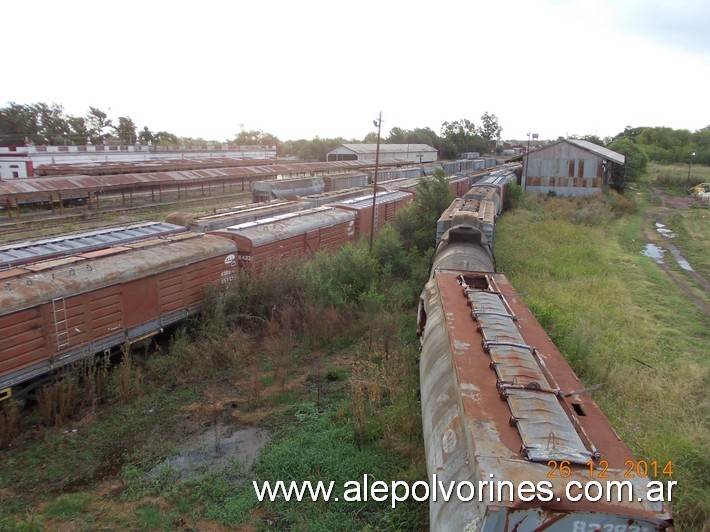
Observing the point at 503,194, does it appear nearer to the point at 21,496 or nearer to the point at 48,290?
the point at 48,290

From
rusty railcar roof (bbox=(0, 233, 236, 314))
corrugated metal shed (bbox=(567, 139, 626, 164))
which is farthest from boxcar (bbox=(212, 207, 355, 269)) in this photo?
corrugated metal shed (bbox=(567, 139, 626, 164))

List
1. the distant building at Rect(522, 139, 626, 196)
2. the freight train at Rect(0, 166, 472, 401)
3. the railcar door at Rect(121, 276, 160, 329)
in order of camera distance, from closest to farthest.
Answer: the freight train at Rect(0, 166, 472, 401) → the railcar door at Rect(121, 276, 160, 329) → the distant building at Rect(522, 139, 626, 196)

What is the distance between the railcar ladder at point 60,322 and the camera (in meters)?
9.41

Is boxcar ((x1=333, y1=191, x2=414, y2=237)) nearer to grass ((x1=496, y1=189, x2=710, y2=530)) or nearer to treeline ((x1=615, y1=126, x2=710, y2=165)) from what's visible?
grass ((x1=496, y1=189, x2=710, y2=530))

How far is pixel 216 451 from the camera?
26.3ft

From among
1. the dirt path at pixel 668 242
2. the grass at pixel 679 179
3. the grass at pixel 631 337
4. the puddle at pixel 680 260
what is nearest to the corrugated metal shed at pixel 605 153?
the dirt path at pixel 668 242

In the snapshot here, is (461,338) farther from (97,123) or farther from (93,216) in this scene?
(97,123)

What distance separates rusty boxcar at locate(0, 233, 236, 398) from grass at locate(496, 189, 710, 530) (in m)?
9.01

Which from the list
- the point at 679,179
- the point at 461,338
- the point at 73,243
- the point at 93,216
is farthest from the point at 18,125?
the point at 679,179

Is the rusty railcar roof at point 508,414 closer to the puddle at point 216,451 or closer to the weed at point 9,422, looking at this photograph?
the puddle at point 216,451

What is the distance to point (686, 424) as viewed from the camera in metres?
8.18

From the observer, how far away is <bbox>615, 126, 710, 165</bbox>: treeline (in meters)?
72.1

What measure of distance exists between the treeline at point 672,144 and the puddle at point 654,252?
5566 cm

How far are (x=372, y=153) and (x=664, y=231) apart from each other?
44805 millimetres
